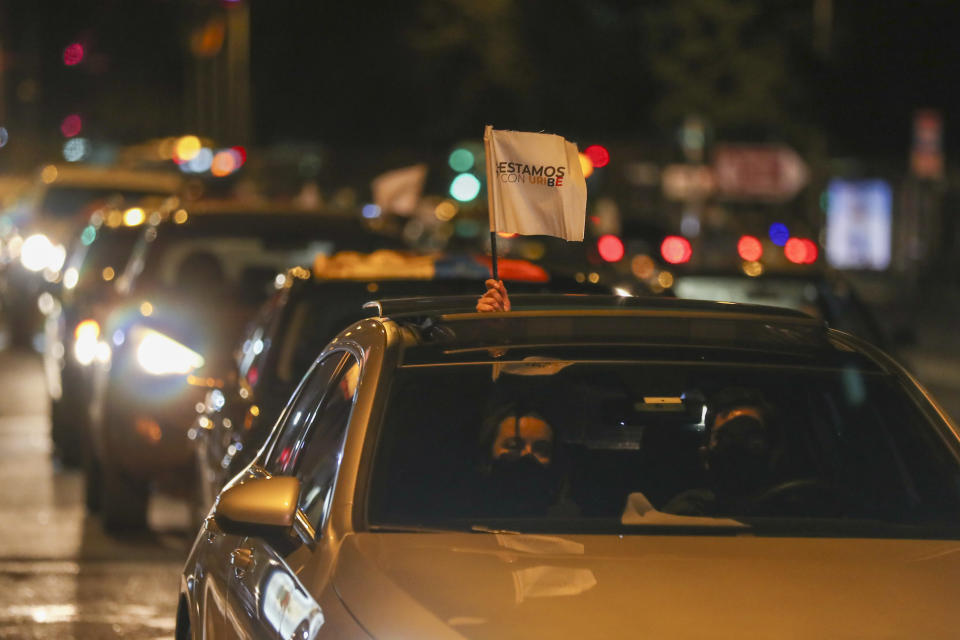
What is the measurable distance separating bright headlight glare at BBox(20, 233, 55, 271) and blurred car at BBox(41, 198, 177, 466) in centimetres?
690

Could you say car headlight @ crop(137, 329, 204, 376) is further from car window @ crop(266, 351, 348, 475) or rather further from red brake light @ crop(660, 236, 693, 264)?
red brake light @ crop(660, 236, 693, 264)

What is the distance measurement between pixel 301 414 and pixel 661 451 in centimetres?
102

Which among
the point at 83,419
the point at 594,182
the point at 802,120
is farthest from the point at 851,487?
the point at 802,120

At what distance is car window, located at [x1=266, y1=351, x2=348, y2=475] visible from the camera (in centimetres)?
483

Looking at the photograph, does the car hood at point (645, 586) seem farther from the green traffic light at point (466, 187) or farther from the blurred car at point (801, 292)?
the green traffic light at point (466, 187)

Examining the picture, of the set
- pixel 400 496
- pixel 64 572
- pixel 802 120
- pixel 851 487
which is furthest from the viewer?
pixel 802 120

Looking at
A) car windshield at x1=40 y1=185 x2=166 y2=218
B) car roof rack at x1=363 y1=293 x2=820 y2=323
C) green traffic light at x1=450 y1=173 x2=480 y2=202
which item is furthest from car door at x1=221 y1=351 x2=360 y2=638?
green traffic light at x1=450 y1=173 x2=480 y2=202

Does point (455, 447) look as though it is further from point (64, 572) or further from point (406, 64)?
point (406, 64)

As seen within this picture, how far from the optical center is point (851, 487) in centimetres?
458

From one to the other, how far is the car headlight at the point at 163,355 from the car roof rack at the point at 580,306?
13.6 ft

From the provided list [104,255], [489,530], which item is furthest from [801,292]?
[489,530]

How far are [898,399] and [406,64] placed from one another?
3842 centimetres

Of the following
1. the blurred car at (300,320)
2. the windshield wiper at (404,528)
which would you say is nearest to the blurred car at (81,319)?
the blurred car at (300,320)

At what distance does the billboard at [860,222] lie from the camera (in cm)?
3381
